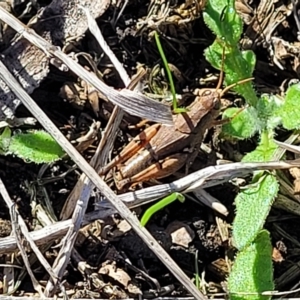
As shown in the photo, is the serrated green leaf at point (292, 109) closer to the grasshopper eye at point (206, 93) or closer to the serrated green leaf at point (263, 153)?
the serrated green leaf at point (263, 153)

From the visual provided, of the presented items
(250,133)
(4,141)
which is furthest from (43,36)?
(250,133)

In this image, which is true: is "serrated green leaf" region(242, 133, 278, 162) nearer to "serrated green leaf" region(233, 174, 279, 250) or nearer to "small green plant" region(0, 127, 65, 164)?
"serrated green leaf" region(233, 174, 279, 250)

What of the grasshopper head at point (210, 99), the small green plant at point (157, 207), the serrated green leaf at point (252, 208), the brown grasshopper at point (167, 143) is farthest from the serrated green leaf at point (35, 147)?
the serrated green leaf at point (252, 208)

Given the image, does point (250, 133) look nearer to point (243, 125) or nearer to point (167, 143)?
point (243, 125)

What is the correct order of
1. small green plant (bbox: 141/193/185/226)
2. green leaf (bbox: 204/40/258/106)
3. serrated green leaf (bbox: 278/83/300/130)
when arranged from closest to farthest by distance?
small green plant (bbox: 141/193/185/226), serrated green leaf (bbox: 278/83/300/130), green leaf (bbox: 204/40/258/106)

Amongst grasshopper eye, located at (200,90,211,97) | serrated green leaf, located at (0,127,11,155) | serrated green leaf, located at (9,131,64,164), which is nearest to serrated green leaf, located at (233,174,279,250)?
grasshopper eye, located at (200,90,211,97)

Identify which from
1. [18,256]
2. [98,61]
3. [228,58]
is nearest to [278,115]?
[228,58]

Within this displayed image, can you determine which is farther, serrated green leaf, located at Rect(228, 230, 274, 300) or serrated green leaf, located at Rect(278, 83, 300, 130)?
serrated green leaf, located at Rect(278, 83, 300, 130)
